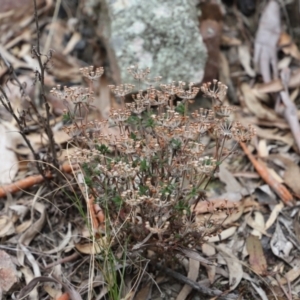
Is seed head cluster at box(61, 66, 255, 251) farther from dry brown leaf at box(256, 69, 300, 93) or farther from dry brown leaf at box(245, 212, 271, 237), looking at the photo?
dry brown leaf at box(256, 69, 300, 93)

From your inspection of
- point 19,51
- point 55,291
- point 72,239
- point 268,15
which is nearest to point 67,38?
point 19,51

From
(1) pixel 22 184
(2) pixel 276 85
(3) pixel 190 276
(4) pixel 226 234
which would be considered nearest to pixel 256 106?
(2) pixel 276 85

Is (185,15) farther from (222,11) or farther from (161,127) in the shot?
(161,127)

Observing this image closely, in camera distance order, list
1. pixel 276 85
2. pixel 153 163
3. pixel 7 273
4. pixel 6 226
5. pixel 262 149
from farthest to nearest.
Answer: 1. pixel 276 85
2. pixel 262 149
3. pixel 6 226
4. pixel 7 273
5. pixel 153 163

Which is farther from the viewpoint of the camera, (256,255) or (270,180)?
(270,180)

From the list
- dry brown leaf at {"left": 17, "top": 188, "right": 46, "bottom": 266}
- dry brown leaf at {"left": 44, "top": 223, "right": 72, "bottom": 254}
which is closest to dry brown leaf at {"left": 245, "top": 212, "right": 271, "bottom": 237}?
dry brown leaf at {"left": 44, "top": 223, "right": 72, "bottom": 254}

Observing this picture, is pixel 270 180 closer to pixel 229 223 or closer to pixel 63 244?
pixel 229 223
